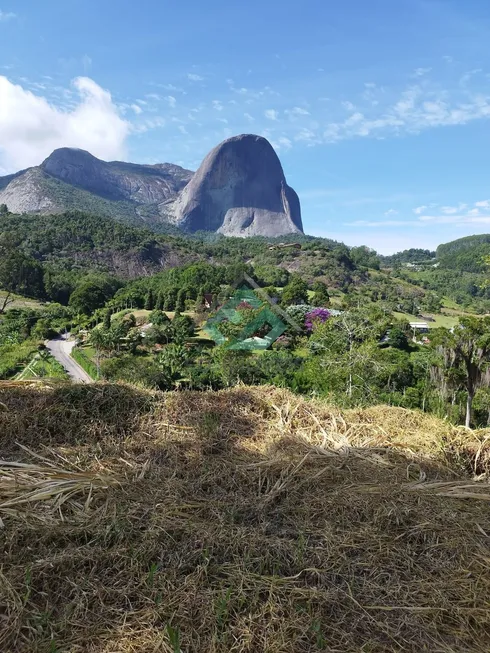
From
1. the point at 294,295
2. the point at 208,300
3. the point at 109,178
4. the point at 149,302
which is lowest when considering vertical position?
the point at 149,302

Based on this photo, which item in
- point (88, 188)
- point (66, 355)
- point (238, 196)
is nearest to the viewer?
point (66, 355)

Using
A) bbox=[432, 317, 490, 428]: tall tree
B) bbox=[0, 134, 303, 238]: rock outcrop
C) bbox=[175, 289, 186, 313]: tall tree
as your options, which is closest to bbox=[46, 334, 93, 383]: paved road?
bbox=[175, 289, 186, 313]: tall tree

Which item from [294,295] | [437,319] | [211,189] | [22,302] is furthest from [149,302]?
[211,189]

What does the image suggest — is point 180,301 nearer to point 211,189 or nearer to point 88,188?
point 88,188

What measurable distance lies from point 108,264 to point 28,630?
77.5 m

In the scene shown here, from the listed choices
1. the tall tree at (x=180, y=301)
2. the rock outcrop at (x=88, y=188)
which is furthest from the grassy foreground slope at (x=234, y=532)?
the rock outcrop at (x=88, y=188)

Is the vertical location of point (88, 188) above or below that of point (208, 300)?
above

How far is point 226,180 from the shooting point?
176 meters

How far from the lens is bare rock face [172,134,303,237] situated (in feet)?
551

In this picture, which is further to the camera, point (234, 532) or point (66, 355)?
point (66, 355)

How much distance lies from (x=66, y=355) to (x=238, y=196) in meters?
156

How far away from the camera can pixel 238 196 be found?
577 feet

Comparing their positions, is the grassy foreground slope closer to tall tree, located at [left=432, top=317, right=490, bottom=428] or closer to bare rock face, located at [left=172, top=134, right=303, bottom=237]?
tall tree, located at [left=432, top=317, right=490, bottom=428]

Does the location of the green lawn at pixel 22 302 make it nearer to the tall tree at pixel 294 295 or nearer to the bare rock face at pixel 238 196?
the tall tree at pixel 294 295
